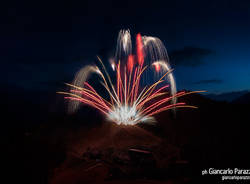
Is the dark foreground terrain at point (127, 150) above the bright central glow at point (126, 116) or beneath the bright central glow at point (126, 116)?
beneath

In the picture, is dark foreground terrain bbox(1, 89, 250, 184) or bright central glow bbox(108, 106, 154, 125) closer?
dark foreground terrain bbox(1, 89, 250, 184)

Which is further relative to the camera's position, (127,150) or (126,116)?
(126,116)

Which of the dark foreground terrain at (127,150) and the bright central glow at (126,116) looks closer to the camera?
the dark foreground terrain at (127,150)

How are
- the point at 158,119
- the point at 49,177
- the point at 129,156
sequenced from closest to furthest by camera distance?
the point at 49,177, the point at 129,156, the point at 158,119

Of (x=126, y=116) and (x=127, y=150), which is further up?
(x=126, y=116)

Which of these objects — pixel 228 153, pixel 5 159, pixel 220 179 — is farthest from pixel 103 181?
pixel 228 153

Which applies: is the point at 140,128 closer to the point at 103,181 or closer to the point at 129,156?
the point at 129,156

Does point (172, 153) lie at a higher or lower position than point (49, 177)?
higher

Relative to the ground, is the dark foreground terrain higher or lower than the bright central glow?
lower
